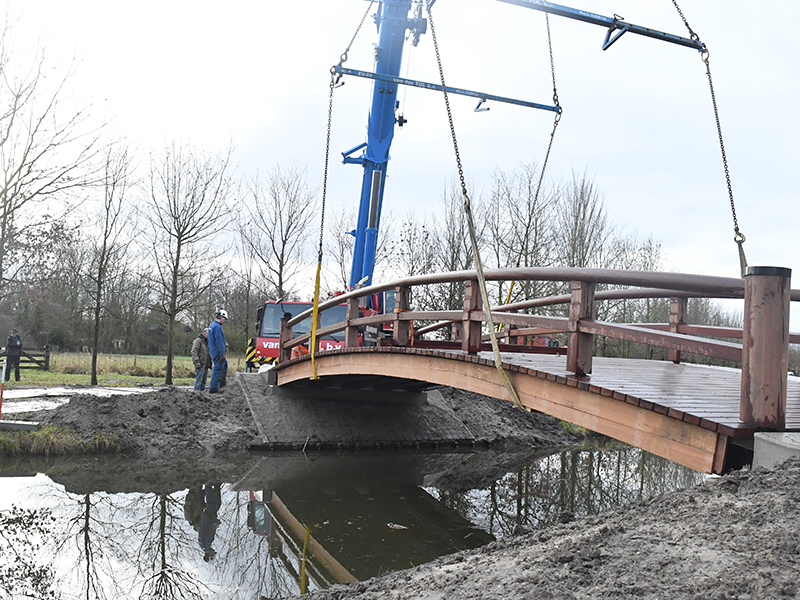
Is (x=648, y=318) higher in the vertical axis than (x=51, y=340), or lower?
higher

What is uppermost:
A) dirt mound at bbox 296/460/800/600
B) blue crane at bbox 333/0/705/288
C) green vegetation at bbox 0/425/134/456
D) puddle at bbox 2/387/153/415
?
blue crane at bbox 333/0/705/288

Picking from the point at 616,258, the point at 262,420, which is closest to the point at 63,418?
the point at 262,420

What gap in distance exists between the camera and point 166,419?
35.2 ft

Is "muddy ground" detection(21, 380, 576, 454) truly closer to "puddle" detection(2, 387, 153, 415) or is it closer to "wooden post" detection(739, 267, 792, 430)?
"puddle" detection(2, 387, 153, 415)

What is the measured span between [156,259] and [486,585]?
55.2ft

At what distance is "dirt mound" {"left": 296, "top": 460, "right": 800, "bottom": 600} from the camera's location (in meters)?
2.43

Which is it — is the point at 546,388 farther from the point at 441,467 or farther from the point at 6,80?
the point at 6,80

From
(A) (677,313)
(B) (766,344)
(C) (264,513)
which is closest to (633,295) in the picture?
(A) (677,313)

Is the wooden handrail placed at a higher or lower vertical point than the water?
higher

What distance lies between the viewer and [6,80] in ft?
34.4

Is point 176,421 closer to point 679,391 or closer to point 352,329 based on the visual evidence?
point 352,329

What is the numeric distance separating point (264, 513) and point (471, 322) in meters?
3.33

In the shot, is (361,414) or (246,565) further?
(361,414)

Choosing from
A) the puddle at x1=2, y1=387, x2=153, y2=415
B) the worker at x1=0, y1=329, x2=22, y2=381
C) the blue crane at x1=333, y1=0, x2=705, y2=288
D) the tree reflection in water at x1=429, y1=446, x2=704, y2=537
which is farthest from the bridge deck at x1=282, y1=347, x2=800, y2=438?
the worker at x1=0, y1=329, x2=22, y2=381
